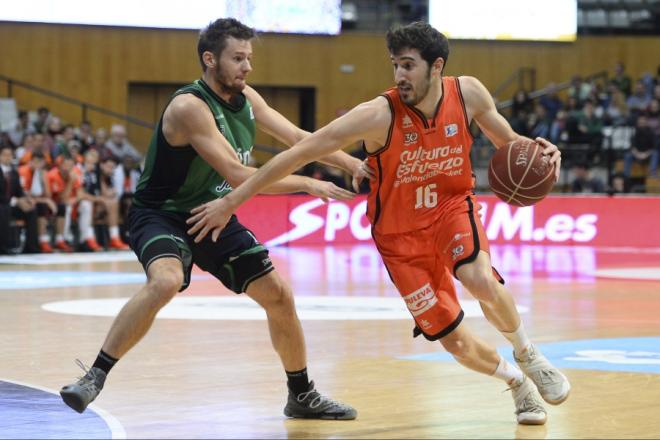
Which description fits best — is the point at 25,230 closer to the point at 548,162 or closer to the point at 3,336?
the point at 3,336

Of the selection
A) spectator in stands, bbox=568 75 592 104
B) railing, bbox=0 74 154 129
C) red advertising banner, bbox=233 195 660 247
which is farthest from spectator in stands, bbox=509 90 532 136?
railing, bbox=0 74 154 129

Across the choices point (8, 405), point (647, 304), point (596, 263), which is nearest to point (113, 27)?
point (596, 263)

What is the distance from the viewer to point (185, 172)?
19.9 feet

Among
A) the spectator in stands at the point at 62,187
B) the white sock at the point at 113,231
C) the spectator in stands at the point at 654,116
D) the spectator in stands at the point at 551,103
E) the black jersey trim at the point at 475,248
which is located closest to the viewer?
the black jersey trim at the point at 475,248

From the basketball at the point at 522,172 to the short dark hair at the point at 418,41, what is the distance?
57 cm

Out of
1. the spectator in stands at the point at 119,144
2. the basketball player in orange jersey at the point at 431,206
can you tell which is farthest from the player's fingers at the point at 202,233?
the spectator in stands at the point at 119,144

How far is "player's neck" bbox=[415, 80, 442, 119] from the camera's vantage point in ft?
19.3

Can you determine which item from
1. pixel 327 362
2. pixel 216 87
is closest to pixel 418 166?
pixel 216 87

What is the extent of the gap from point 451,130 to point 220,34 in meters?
1.16

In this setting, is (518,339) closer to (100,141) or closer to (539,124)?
(100,141)

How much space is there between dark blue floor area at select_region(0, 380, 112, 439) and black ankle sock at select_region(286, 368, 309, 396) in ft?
2.98

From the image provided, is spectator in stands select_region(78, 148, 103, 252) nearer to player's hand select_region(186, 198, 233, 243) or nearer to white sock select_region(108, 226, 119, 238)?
white sock select_region(108, 226, 119, 238)

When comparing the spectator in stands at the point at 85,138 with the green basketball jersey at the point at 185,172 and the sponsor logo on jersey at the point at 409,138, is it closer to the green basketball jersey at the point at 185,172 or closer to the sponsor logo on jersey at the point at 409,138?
the green basketball jersey at the point at 185,172

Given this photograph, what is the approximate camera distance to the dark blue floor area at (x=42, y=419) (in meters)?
5.47
